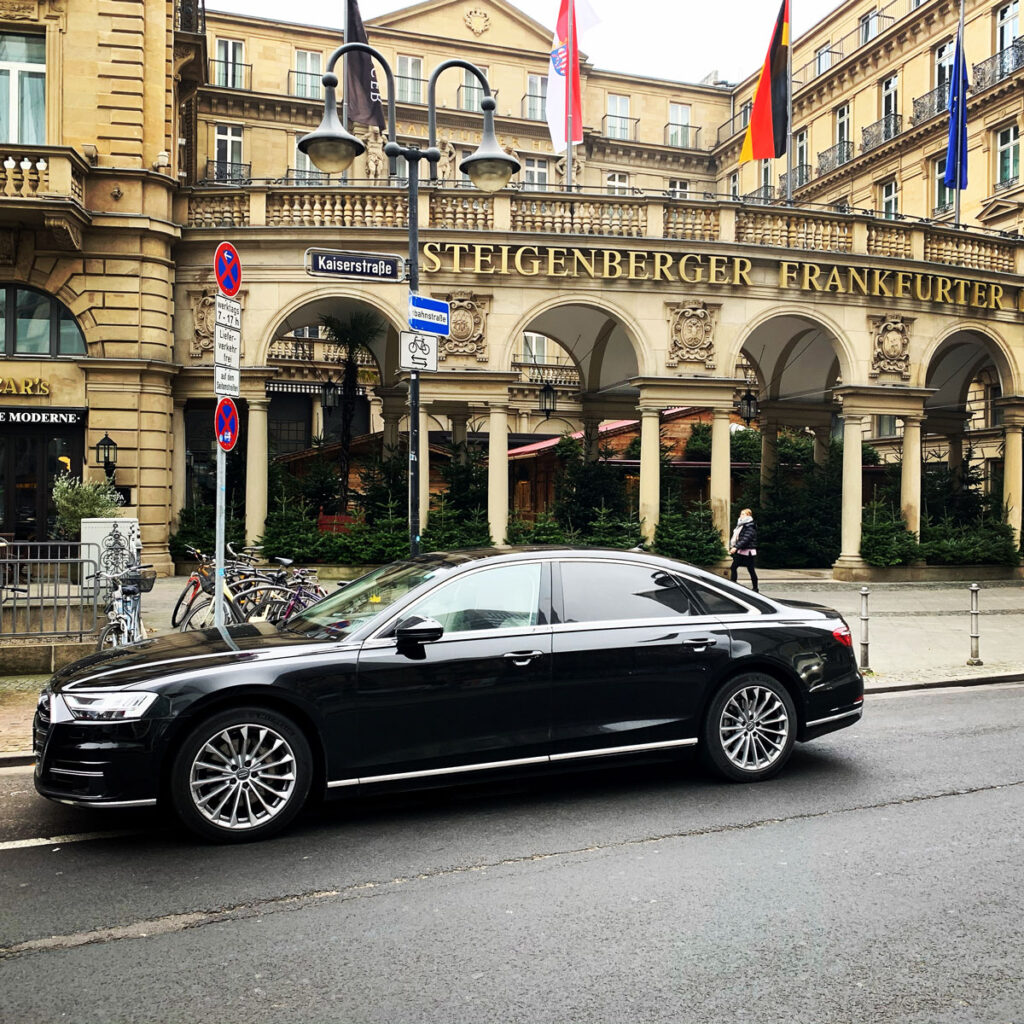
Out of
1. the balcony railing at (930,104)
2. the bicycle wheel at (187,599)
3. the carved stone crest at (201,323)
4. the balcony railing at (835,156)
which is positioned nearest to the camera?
the bicycle wheel at (187,599)

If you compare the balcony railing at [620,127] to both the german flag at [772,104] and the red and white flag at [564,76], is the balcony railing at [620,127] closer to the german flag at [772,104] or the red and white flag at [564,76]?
the red and white flag at [564,76]

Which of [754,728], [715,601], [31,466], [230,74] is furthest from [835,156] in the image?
[754,728]

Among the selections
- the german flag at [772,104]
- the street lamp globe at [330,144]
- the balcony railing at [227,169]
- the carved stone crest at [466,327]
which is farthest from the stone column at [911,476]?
the balcony railing at [227,169]

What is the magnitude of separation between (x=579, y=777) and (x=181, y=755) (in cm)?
271

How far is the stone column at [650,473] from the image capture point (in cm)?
2106

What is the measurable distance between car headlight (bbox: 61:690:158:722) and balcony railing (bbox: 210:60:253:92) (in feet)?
128

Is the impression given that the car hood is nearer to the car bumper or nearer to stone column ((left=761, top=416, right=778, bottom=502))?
the car bumper

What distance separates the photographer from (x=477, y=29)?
138 ft

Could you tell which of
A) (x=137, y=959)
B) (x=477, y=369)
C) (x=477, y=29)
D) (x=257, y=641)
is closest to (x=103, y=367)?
(x=477, y=369)

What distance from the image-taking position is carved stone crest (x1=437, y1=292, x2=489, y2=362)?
20.4m

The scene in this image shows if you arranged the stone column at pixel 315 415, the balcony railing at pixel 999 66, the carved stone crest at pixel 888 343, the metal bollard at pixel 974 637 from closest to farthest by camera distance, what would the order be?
the metal bollard at pixel 974 637 → the carved stone crest at pixel 888 343 → the balcony railing at pixel 999 66 → the stone column at pixel 315 415

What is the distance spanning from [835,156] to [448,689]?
135 feet

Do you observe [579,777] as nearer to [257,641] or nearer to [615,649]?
[615,649]

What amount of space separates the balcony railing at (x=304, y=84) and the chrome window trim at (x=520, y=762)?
39.1 metres
